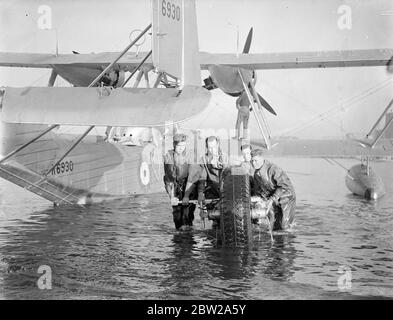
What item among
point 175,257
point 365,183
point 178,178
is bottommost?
point 175,257

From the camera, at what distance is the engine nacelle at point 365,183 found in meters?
15.3

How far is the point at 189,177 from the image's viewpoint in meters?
9.16

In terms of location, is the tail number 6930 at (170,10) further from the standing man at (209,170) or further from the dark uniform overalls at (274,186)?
the dark uniform overalls at (274,186)

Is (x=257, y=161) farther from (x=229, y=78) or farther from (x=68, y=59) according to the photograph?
(x=68, y=59)

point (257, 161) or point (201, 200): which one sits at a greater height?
point (257, 161)

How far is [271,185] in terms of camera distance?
8.88 m

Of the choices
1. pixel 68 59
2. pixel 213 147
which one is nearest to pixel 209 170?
pixel 213 147

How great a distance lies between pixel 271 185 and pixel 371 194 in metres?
7.23

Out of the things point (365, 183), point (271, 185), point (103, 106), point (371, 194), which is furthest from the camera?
point (365, 183)

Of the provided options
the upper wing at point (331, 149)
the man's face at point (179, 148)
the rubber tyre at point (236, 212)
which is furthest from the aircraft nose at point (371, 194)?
the rubber tyre at point (236, 212)

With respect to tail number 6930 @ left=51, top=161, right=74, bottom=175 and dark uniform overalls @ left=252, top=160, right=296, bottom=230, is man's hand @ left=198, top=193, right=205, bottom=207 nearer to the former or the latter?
dark uniform overalls @ left=252, top=160, right=296, bottom=230

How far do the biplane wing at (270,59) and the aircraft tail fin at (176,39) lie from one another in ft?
10.7
